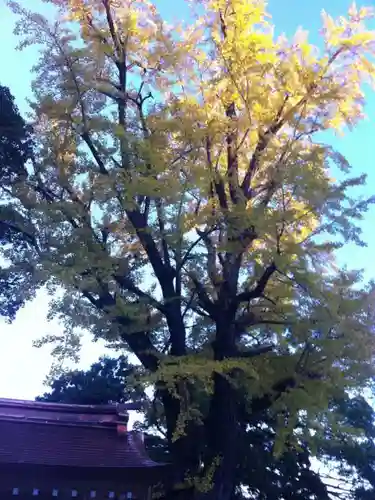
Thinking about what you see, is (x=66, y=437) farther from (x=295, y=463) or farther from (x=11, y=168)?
(x=295, y=463)

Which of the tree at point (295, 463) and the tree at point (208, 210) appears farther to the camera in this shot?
the tree at point (295, 463)

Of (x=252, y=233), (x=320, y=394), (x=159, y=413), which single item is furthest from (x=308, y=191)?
(x=159, y=413)

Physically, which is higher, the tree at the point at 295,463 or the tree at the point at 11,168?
the tree at the point at 11,168

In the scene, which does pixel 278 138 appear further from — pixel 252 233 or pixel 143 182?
pixel 143 182

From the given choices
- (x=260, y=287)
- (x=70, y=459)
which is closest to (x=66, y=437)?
(x=70, y=459)

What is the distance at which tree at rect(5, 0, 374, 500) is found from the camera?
18.4 ft

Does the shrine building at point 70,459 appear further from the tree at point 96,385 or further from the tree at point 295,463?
the tree at point 96,385

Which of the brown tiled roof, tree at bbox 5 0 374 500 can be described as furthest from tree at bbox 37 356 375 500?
tree at bbox 5 0 374 500

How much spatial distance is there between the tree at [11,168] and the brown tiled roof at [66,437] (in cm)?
159

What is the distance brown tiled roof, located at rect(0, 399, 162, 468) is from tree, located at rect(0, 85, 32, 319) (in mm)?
1592

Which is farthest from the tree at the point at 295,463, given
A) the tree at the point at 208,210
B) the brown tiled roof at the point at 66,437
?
the tree at the point at 208,210

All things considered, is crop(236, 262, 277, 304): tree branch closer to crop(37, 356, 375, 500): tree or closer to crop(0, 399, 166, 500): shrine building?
crop(0, 399, 166, 500): shrine building

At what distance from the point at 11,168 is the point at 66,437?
400cm

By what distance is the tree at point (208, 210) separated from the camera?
5.61 metres
